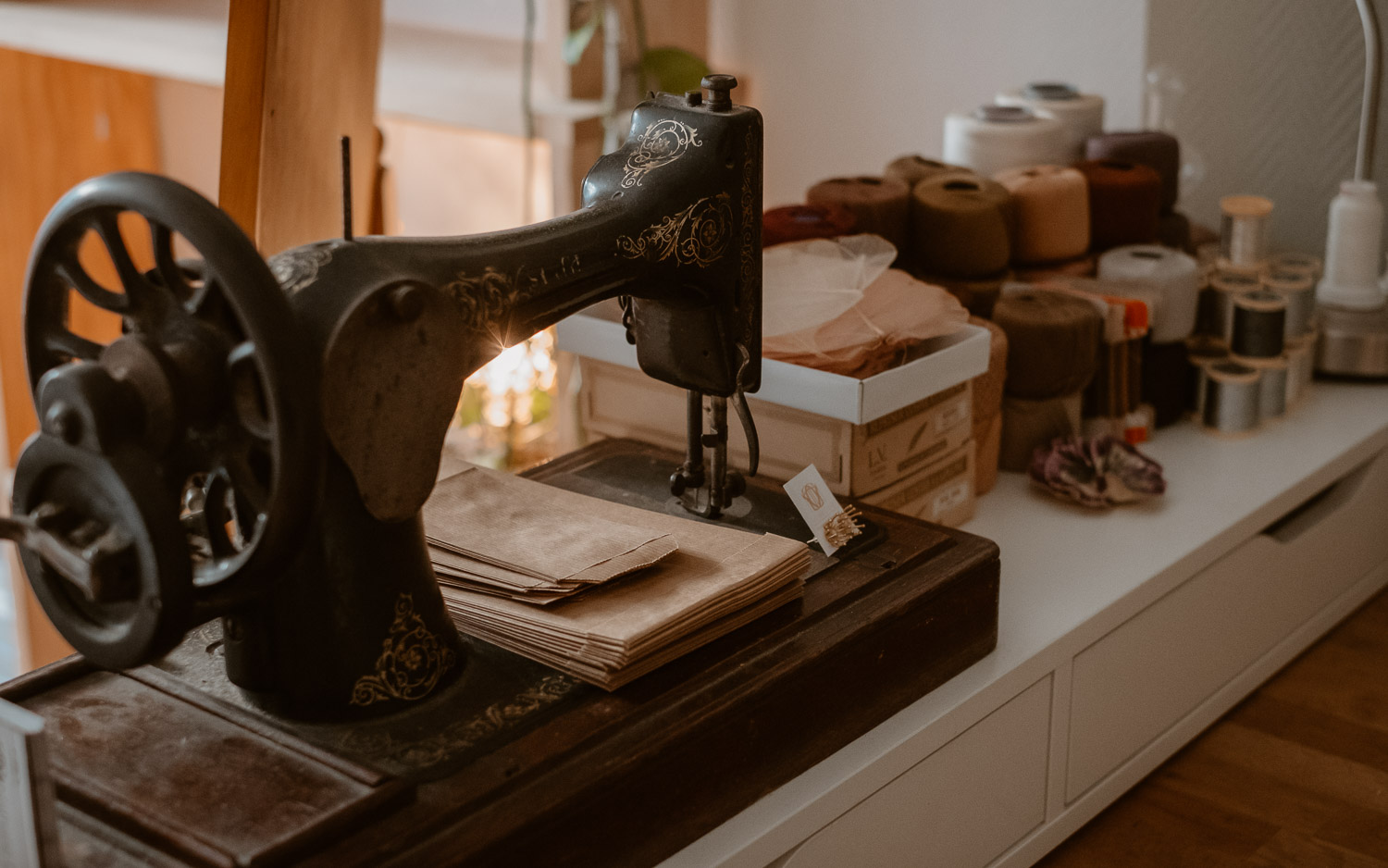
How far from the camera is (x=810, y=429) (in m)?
1.17

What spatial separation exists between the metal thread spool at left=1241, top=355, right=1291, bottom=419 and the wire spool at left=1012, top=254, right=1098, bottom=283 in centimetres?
21

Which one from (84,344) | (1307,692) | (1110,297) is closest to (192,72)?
(1110,297)

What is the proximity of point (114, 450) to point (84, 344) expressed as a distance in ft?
0.24

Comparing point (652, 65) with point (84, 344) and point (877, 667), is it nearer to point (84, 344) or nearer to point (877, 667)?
point (877, 667)

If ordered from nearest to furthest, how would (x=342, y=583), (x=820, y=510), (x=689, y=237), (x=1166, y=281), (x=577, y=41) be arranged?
1. (x=342, y=583)
2. (x=689, y=237)
3. (x=820, y=510)
4. (x=1166, y=281)
5. (x=577, y=41)

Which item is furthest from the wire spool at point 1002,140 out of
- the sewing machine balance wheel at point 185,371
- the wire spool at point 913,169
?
the sewing machine balance wheel at point 185,371

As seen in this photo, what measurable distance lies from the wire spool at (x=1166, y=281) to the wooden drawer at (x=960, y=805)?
594mm

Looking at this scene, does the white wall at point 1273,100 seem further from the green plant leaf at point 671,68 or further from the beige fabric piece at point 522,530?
the beige fabric piece at point 522,530

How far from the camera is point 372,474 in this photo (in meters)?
0.75

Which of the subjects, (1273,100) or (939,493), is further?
(1273,100)

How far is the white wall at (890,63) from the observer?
2064mm

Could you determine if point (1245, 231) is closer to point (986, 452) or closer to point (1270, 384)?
point (1270, 384)

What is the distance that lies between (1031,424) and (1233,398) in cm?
28

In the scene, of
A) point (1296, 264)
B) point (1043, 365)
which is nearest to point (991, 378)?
point (1043, 365)
